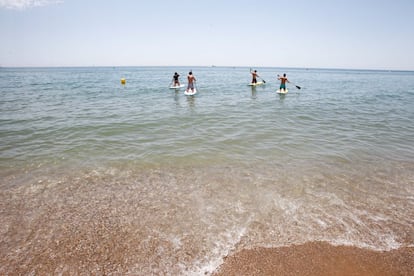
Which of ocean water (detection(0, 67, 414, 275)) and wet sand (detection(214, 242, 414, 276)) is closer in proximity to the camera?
wet sand (detection(214, 242, 414, 276))

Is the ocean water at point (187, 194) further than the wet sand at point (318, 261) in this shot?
Yes

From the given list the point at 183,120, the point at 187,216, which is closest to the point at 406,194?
the point at 187,216

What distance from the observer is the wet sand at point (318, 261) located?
341 cm

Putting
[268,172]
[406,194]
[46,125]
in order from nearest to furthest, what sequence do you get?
1. [406,194]
2. [268,172]
3. [46,125]

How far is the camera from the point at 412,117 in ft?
48.5

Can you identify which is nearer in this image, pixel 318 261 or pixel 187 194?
pixel 318 261

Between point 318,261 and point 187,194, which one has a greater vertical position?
point 187,194

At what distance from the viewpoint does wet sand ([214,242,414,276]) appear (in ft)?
11.2

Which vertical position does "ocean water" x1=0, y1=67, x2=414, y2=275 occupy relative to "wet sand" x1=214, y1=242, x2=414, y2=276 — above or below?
above

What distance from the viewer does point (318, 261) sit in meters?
3.59

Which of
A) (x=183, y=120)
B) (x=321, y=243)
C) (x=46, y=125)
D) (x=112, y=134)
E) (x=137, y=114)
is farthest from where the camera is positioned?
(x=137, y=114)

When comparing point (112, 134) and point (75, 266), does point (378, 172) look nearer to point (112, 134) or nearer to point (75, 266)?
point (75, 266)

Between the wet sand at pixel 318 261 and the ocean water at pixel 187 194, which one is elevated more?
the ocean water at pixel 187 194

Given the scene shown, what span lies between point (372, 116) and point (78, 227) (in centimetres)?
1688
